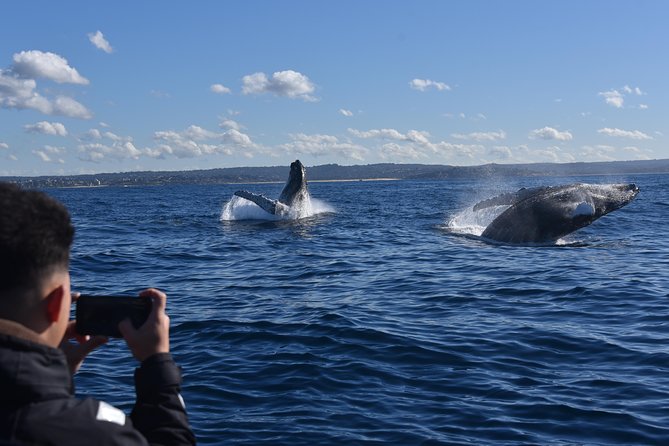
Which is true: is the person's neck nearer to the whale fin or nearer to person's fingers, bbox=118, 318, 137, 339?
person's fingers, bbox=118, 318, 137, 339

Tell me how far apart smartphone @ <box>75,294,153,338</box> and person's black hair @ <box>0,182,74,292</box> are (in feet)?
1.63

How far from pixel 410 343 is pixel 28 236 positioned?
754cm

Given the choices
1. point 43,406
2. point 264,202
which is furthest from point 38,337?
point 264,202

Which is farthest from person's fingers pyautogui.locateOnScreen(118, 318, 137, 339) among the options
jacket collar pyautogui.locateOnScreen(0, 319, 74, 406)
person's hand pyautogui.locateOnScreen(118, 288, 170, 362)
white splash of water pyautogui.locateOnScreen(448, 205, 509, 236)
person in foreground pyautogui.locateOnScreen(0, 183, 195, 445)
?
white splash of water pyautogui.locateOnScreen(448, 205, 509, 236)

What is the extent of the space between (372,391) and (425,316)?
12.5 ft

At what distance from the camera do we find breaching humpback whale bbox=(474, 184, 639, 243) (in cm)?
1875

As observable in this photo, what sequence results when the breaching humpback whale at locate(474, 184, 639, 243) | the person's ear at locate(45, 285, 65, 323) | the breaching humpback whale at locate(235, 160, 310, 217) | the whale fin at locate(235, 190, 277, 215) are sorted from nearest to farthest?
the person's ear at locate(45, 285, 65, 323)
the breaching humpback whale at locate(474, 184, 639, 243)
the whale fin at locate(235, 190, 277, 215)
the breaching humpback whale at locate(235, 160, 310, 217)

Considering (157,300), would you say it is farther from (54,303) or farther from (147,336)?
(54,303)

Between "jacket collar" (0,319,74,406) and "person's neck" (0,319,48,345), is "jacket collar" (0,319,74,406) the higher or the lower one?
the lower one

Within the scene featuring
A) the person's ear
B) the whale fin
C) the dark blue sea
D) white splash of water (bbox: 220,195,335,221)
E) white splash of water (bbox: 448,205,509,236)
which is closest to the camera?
the person's ear

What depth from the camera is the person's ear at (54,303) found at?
2365mm

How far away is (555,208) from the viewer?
1892 centimetres

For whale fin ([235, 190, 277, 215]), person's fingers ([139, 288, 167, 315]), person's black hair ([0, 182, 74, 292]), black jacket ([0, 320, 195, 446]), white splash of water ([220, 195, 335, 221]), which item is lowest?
white splash of water ([220, 195, 335, 221])

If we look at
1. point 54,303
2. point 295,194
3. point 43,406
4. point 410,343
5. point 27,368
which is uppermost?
point 54,303
